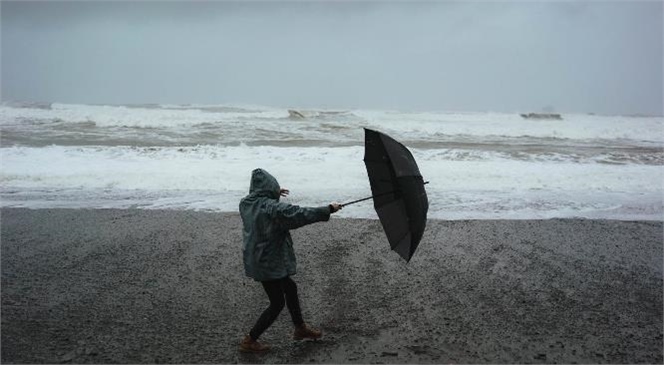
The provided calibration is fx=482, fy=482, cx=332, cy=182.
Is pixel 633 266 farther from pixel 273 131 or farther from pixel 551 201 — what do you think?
pixel 273 131

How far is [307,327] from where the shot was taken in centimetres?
392

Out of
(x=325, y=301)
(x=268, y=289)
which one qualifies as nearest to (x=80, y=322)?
(x=268, y=289)

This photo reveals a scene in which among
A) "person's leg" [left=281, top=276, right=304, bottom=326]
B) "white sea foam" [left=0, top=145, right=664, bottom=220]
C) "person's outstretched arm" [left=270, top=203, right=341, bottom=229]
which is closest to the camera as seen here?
"person's outstretched arm" [left=270, top=203, right=341, bottom=229]

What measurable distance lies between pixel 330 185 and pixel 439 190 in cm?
222

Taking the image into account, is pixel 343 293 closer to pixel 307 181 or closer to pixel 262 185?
pixel 262 185

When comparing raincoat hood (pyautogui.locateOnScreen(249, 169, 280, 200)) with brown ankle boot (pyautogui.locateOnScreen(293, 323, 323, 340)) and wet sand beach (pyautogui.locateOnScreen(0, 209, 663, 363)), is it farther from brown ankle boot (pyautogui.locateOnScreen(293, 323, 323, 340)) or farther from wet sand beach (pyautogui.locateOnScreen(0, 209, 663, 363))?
wet sand beach (pyautogui.locateOnScreen(0, 209, 663, 363))

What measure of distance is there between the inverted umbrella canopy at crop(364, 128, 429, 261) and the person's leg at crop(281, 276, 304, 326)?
0.83 m

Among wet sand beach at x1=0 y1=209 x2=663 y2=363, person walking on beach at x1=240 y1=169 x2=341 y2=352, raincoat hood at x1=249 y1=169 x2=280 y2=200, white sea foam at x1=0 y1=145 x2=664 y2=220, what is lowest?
wet sand beach at x1=0 y1=209 x2=663 y2=363

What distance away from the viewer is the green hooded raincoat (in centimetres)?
336

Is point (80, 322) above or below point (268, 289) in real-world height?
below

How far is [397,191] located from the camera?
12.0ft

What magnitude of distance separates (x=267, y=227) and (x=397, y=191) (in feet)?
3.34

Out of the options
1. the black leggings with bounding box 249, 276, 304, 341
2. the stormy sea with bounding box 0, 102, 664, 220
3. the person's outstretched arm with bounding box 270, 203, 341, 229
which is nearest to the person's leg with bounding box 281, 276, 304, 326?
the black leggings with bounding box 249, 276, 304, 341

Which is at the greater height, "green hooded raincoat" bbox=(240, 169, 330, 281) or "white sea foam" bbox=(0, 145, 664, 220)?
"green hooded raincoat" bbox=(240, 169, 330, 281)
